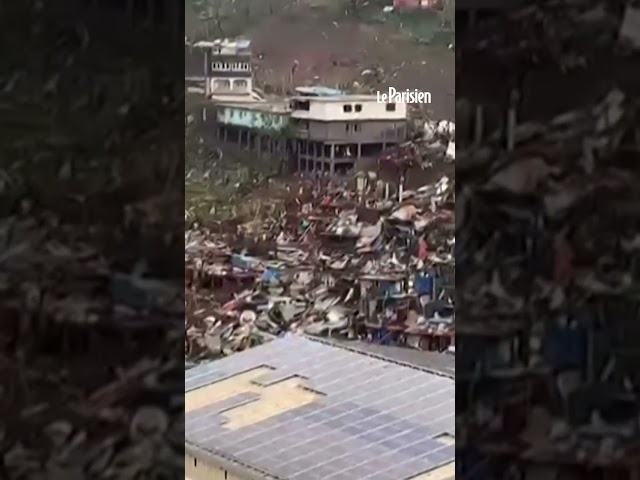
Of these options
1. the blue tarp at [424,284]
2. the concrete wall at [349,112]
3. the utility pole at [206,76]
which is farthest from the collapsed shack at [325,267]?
the utility pole at [206,76]

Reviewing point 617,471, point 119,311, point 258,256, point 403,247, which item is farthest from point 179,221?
point 617,471

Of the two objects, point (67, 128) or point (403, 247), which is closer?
point (67, 128)

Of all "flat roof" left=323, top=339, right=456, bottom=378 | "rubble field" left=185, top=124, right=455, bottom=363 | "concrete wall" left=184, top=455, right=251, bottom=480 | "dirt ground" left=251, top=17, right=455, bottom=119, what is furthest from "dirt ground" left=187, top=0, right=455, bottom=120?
"concrete wall" left=184, top=455, right=251, bottom=480

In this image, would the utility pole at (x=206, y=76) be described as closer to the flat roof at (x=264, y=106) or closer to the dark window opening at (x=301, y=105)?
the flat roof at (x=264, y=106)

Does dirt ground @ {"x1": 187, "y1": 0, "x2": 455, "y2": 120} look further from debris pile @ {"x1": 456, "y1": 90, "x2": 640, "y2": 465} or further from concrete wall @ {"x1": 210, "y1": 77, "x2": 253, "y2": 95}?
debris pile @ {"x1": 456, "y1": 90, "x2": 640, "y2": 465}

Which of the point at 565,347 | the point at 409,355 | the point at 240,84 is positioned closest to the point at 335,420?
the point at 409,355

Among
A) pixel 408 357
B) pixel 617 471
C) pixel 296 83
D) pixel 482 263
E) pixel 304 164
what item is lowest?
pixel 617 471

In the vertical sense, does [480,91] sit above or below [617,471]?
above

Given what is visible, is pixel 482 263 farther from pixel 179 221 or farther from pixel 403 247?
pixel 179 221

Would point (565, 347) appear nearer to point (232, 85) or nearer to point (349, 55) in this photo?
point (349, 55)
